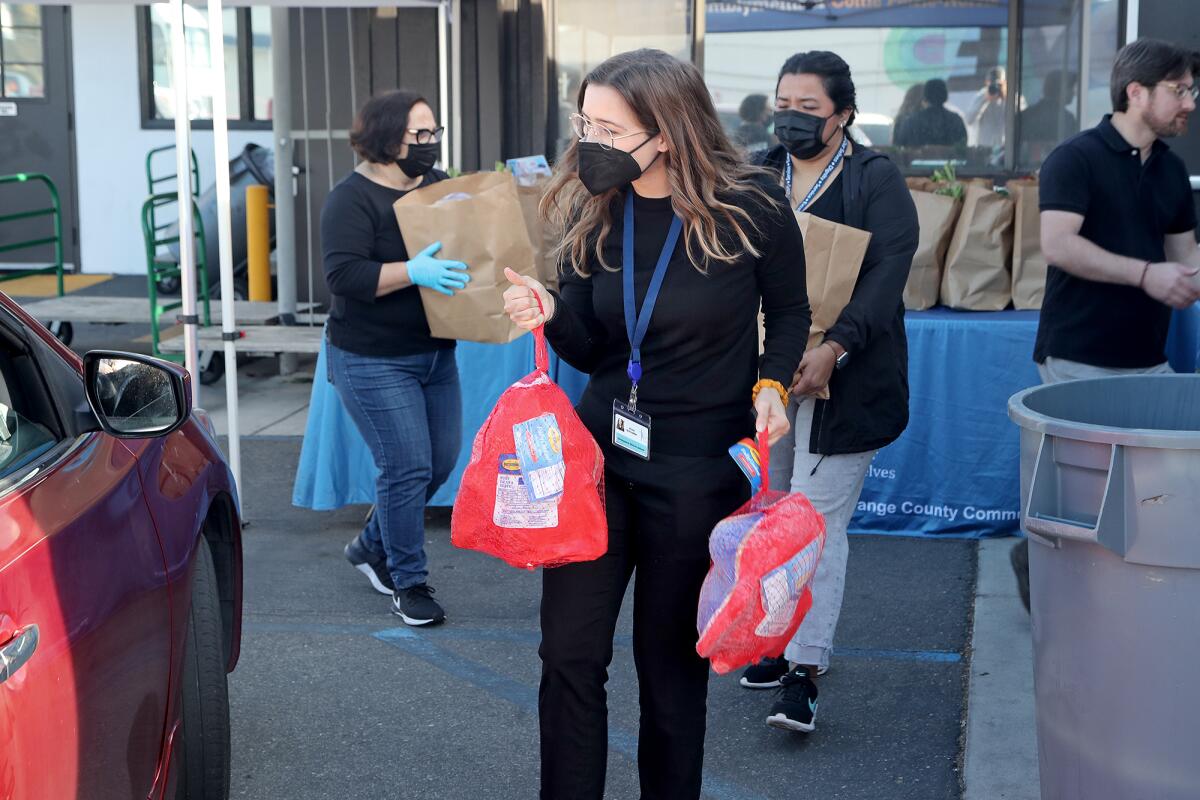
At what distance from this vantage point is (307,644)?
4914 mm

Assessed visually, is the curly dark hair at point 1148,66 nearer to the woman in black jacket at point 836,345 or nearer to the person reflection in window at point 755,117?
the woman in black jacket at point 836,345

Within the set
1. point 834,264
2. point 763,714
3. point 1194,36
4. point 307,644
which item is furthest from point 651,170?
point 1194,36

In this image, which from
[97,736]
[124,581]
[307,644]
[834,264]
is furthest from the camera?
[307,644]

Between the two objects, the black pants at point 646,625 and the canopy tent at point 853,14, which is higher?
the canopy tent at point 853,14

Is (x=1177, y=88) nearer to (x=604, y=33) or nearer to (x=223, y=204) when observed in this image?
(x=223, y=204)

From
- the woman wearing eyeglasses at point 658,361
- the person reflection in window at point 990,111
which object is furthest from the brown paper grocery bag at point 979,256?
the woman wearing eyeglasses at point 658,361

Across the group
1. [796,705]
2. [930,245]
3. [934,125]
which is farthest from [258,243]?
[796,705]

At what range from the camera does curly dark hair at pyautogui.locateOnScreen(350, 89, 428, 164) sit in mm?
4816

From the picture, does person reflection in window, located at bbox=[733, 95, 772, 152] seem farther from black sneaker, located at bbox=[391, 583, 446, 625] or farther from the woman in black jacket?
the woman in black jacket

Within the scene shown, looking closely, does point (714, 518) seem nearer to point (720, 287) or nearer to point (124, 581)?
point (720, 287)

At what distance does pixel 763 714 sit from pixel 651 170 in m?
1.92

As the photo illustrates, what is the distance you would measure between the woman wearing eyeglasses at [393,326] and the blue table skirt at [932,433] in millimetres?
1041

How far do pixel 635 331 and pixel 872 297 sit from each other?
1.15m

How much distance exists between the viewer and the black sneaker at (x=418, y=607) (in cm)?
507
